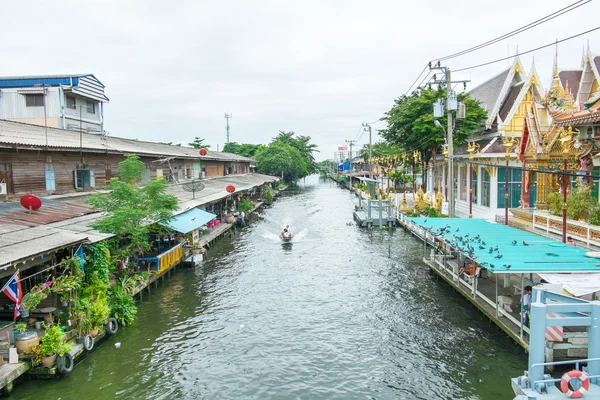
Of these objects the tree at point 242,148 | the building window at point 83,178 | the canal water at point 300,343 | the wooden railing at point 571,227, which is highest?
the tree at point 242,148

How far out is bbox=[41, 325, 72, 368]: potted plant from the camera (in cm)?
1209

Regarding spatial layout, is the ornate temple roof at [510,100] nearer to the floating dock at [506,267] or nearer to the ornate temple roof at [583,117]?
the ornate temple roof at [583,117]

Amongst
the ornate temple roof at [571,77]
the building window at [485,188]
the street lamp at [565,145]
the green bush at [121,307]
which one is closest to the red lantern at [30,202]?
the green bush at [121,307]

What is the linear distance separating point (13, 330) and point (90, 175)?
14.5 meters

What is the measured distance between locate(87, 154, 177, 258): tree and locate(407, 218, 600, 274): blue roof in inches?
497

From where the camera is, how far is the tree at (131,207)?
17391mm

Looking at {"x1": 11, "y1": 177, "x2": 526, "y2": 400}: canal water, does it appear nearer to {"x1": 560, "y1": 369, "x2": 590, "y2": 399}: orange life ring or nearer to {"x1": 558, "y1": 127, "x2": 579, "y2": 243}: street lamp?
{"x1": 560, "y1": 369, "x2": 590, "y2": 399}: orange life ring

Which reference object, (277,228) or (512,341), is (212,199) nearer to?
(277,228)

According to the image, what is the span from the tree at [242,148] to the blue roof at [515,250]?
3702 inches

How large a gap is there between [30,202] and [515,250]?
60.3ft

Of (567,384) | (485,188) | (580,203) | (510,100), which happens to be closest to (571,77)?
(510,100)

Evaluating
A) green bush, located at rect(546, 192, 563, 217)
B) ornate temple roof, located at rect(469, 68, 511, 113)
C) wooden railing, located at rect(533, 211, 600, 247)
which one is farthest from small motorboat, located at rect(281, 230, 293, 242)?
ornate temple roof, located at rect(469, 68, 511, 113)

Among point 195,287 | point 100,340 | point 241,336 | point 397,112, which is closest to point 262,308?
point 241,336

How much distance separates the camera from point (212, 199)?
110ft
